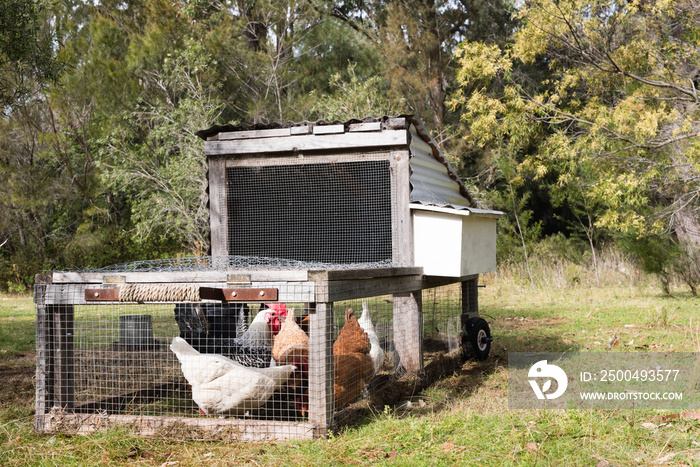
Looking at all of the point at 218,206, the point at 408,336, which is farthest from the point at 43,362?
the point at 408,336

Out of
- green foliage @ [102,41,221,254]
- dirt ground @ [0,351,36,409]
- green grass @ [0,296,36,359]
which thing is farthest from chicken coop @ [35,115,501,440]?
green foliage @ [102,41,221,254]

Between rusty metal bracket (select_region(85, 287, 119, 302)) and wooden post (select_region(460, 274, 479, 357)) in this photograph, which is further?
wooden post (select_region(460, 274, 479, 357))

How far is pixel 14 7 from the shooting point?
22.2 feet

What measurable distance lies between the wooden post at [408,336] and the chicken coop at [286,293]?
0.04 feet

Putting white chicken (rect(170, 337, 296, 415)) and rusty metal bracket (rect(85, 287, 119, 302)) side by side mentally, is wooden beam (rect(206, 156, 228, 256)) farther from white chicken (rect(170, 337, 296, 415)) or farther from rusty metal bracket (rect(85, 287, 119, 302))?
white chicken (rect(170, 337, 296, 415))

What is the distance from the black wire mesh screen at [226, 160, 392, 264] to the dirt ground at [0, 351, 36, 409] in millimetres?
2117

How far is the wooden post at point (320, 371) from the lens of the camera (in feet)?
12.0

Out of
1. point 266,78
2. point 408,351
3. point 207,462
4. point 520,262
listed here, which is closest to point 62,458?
point 207,462

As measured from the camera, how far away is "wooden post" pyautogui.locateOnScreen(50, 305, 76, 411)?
4.14m

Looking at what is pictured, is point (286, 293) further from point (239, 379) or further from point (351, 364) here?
point (351, 364)

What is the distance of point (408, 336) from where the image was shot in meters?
5.23

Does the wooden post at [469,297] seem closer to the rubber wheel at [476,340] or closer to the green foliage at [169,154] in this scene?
the rubber wheel at [476,340]

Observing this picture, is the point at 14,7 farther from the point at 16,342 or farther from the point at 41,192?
the point at 41,192

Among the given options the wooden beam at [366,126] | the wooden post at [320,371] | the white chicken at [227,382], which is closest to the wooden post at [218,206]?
the wooden beam at [366,126]
